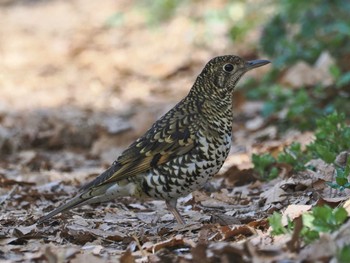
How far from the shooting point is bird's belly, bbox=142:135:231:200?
18.0 ft

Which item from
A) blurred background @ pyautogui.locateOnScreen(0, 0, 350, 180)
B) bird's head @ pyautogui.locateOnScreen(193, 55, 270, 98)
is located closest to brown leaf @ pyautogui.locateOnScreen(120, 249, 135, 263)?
bird's head @ pyautogui.locateOnScreen(193, 55, 270, 98)

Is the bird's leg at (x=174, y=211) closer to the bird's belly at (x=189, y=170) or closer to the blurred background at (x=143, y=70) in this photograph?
the bird's belly at (x=189, y=170)

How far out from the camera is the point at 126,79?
13891 millimetres

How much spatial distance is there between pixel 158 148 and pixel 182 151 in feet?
0.69

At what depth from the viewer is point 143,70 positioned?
14.1m

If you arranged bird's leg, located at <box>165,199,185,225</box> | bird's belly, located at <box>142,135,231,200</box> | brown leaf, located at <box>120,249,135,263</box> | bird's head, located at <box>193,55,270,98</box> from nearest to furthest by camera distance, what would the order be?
1. brown leaf, located at <box>120,249,135,263</box>
2. bird's belly, located at <box>142,135,231,200</box>
3. bird's leg, located at <box>165,199,185,225</box>
4. bird's head, located at <box>193,55,270,98</box>

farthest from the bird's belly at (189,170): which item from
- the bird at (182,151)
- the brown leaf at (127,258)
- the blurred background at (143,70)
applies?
the blurred background at (143,70)

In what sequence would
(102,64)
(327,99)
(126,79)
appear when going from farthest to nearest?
(102,64) → (126,79) → (327,99)

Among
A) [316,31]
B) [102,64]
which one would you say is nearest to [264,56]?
[316,31]

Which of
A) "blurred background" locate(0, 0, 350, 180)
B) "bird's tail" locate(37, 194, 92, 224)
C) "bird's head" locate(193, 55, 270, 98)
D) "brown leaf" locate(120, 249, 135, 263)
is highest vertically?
"blurred background" locate(0, 0, 350, 180)

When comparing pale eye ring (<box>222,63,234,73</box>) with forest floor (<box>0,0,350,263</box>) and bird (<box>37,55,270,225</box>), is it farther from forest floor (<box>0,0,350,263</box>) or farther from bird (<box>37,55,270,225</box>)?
forest floor (<box>0,0,350,263</box>)

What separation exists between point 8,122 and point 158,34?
5732 mm

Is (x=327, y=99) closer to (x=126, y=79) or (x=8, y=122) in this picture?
(x=8, y=122)

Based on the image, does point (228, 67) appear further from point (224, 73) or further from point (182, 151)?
point (182, 151)
